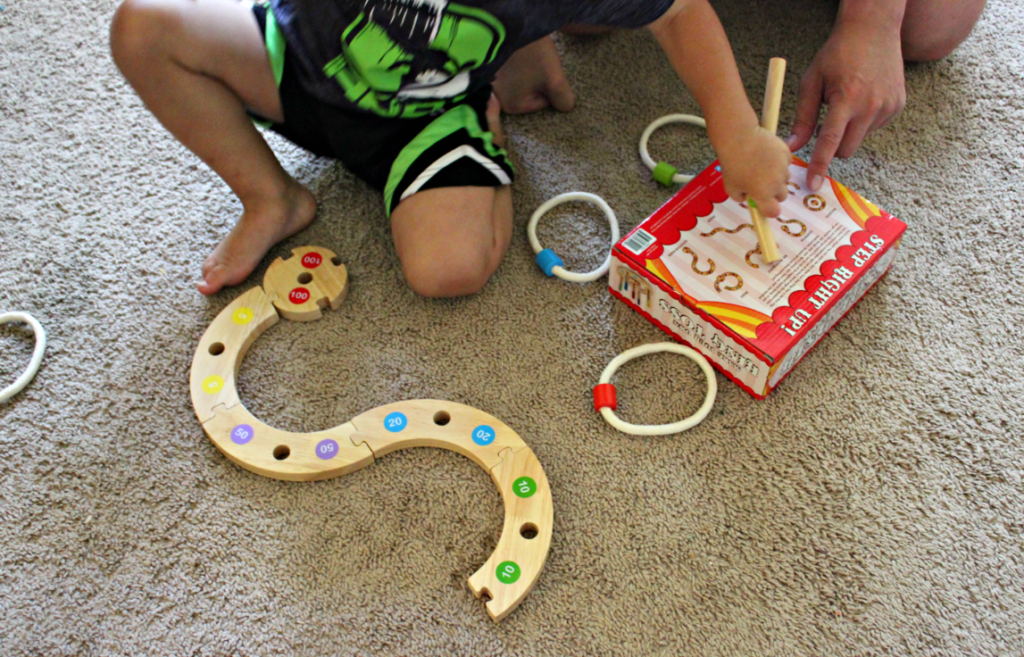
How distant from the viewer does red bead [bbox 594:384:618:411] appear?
730 mm

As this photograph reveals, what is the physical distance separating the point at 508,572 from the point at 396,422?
18cm

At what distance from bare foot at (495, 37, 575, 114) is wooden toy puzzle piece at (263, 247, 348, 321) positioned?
1.00 ft

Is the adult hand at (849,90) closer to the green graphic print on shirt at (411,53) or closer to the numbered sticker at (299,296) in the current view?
the green graphic print on shirt at (411,53)

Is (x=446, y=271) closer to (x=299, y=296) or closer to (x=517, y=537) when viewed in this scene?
(x=299, y=296)

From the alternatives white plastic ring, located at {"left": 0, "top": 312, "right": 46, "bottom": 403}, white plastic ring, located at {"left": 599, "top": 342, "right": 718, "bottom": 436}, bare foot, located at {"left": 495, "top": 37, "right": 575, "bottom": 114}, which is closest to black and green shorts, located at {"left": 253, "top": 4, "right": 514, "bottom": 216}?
bare foot, located at {"left": 495, "top": 37, "right": 575, "bottom": 114}

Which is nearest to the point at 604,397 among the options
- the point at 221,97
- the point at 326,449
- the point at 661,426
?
the point at 661,426

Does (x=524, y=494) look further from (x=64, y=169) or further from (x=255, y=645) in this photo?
(x=64, y=169)

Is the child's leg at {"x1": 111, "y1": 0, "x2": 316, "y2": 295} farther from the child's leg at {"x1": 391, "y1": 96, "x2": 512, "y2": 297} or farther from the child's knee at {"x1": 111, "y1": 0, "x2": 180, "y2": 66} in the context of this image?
the child's leg at {"x1": 391, "y1": 96, "x2": 512, "y2": 297}

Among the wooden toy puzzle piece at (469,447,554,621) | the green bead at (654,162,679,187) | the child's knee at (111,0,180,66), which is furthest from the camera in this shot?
the green bead at (654,162,679,187)

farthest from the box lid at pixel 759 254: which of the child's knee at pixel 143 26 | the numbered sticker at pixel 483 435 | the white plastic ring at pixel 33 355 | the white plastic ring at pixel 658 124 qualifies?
the white plastic ring at pixel 33 355

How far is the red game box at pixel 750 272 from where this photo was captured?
0.71 meters

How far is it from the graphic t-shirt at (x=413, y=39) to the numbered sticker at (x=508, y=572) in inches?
18.2

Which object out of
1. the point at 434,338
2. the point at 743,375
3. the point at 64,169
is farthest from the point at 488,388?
the point at 64,169

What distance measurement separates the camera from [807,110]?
85cm
